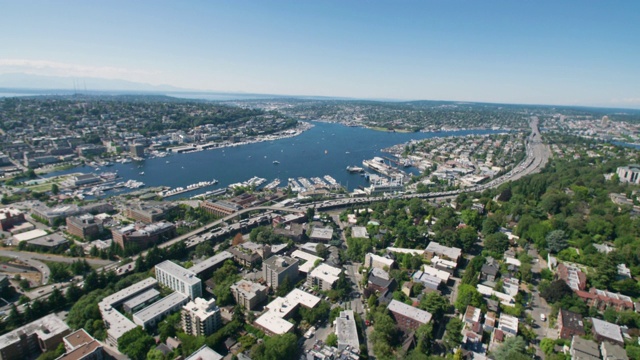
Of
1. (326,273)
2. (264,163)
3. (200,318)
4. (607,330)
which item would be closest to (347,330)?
(326,273)

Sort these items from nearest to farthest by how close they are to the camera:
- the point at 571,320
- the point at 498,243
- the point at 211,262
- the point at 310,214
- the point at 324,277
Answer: the point at 571,320, the point at 324,277, the point at 211,262, the point at 498,243, the point at 310,214

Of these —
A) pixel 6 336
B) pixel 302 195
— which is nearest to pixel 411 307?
pixel 6 336

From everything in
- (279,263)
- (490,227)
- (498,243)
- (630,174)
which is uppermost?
(630,174)

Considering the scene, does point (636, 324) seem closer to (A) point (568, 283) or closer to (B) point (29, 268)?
(A) point (568, 283)

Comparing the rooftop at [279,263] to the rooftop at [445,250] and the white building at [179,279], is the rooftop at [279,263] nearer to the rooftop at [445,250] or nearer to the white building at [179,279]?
the white building at [179,279]

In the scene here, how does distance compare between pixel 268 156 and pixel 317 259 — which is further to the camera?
pixel 268 156

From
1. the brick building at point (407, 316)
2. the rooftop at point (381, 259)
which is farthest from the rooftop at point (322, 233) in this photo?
the brick building at point (407, 316)

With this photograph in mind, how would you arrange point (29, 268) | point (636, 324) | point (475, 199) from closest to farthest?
point (636, 324)
point (29, 268)
point (475, 199)

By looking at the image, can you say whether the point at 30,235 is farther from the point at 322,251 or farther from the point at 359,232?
the point at 359,232
